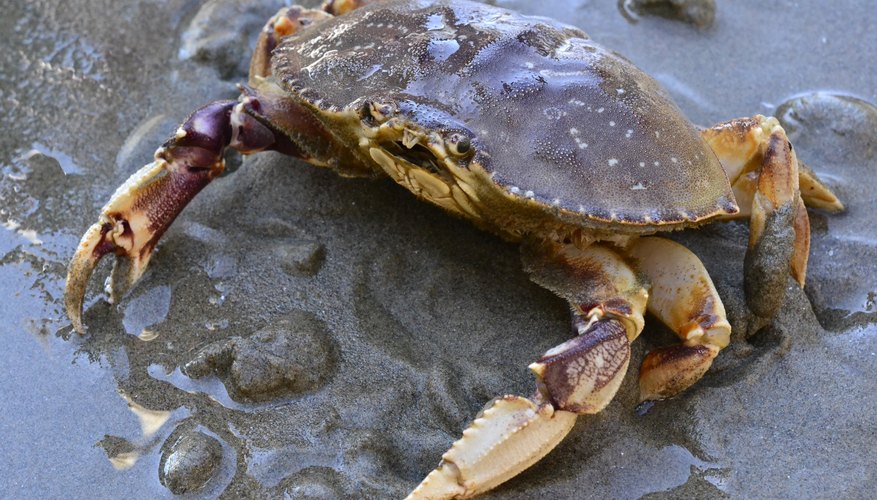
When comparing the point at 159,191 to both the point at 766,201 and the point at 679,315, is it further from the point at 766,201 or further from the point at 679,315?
the point at 766,201

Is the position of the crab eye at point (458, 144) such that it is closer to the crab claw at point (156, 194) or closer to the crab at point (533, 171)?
the crab at point (533, 171)

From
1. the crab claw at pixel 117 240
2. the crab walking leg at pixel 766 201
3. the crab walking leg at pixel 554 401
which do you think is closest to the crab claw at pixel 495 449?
the crab walking leg at pixel 554 401

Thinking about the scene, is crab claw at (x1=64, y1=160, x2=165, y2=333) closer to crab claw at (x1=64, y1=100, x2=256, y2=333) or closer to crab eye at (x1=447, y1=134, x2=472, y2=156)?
crab claw at (x1=64, y1=100, x2=256, y2=333)

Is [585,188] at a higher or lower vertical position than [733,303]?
higher

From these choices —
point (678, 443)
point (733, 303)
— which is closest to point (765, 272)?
point (733, 303)

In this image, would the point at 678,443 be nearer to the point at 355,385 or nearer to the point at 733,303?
the point at 733,303

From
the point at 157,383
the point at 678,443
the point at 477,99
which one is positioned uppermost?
the point at 477,99

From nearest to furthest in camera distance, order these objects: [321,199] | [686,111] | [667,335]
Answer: [667,335] → [321,199] → [686,111]

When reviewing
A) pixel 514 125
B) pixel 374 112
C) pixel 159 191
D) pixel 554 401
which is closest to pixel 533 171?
pixel 514 125
